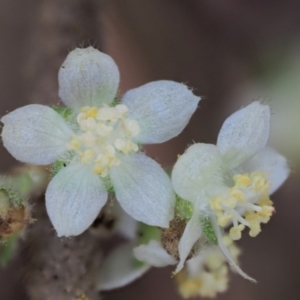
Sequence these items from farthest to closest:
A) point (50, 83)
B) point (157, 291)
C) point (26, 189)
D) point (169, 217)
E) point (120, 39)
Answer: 1. point (120, 39)
2. point (157, 291)
3. point (50, 83)
4. point (26, 189)
5. point (169, 217)

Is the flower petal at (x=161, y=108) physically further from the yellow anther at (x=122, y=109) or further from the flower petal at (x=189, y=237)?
the flower petal at (x=189, y=237)

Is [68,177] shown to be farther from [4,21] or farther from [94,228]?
[4,21]

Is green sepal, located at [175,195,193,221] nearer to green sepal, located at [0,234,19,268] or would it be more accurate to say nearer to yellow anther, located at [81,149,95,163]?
yellow anther, located at [81,149,95,163]

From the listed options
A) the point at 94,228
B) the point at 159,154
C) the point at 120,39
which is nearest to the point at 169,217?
the point at 94,228

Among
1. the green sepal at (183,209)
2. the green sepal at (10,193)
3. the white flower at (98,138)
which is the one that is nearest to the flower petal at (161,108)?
the white flower at (98,138)

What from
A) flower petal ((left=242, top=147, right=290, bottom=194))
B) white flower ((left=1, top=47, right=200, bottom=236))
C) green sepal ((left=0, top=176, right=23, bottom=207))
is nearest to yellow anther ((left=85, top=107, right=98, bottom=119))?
white flower ((left=1, top=47, right=200, bottom=236))

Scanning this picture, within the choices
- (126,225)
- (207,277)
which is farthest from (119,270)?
(207,277)
